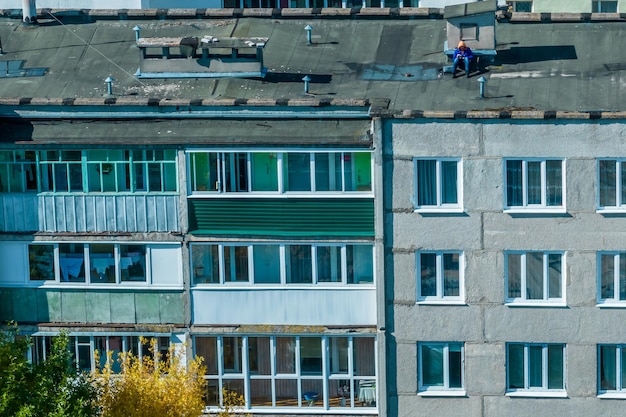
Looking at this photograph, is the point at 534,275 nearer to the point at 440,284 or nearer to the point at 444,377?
the point at 440,284

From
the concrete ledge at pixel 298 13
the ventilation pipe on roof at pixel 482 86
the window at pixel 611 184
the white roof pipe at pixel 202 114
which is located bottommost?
the window at pixel 611 184

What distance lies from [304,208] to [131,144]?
5.57m

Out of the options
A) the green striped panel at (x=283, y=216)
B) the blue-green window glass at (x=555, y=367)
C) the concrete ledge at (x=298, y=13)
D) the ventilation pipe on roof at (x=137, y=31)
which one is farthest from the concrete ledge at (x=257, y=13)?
the blue-green window glass at (x=555, y=367)

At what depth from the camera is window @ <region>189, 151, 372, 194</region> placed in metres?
52.0

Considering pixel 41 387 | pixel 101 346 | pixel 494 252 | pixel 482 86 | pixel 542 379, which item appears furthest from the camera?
pixel 101 346

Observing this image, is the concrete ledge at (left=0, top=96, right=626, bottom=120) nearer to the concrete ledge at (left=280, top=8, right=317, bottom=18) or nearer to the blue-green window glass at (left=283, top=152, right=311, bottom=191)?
the blue-green window glass at (left=283, top=152, right=311, bottom=191)

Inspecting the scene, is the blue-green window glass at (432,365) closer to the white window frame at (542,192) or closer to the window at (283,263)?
the window at (283,263)

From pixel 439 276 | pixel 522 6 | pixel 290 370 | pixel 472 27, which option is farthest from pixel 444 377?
pixel 522 6

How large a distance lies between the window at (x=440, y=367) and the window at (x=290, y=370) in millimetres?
1561

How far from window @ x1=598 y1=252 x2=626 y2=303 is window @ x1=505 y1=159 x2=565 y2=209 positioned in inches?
85.9

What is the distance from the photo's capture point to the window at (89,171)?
173 ft

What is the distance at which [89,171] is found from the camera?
52875 mm

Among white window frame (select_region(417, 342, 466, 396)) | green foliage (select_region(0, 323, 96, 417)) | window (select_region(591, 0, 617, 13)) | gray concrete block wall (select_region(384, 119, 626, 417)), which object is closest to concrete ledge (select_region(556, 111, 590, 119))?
gray concrete block wall (select_region(384, 119, 626, 417))

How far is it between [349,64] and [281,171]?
213 inches
